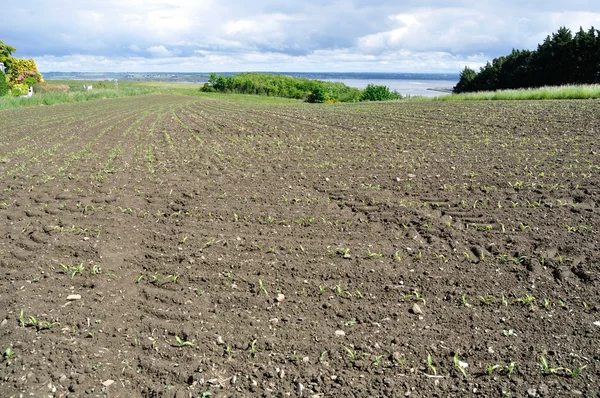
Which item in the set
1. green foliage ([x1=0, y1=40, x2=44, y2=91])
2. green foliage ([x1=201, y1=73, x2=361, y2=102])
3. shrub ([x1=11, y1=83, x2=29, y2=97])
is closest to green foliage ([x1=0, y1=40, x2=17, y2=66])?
green foliage ([x1=0, y1=40, x2=44, y2=91])

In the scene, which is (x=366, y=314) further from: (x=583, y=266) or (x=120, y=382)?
(x=583, y=266)

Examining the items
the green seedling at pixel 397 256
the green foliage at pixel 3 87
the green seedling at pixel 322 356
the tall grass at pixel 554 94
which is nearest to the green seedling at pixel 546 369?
the green seedling at pixel 322 356

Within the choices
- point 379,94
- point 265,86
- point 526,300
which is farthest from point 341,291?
point 265,86

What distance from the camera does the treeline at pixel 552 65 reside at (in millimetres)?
40906

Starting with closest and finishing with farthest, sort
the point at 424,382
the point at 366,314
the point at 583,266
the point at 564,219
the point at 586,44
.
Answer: the point at 424,382, the point at 366,314, the point at 583,266, the point at 564,219, the point at 586,44

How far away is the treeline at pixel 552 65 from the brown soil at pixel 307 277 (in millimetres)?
39759

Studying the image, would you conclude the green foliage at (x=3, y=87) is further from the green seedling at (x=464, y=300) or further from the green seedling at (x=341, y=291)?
the green seedling at (x=464, y=300)

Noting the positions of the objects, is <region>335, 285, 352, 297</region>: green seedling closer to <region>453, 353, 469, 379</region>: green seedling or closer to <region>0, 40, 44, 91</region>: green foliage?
<region>453, 353, 469, 379</region>: green seedling

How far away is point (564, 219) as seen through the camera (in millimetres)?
5855

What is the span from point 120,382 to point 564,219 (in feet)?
18.7

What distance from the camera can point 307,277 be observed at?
4.70 m

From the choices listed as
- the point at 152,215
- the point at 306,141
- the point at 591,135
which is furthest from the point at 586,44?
the point at 152,215

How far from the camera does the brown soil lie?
131 inches

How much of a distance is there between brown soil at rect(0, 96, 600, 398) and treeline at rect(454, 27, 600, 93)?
3976 centimetres
